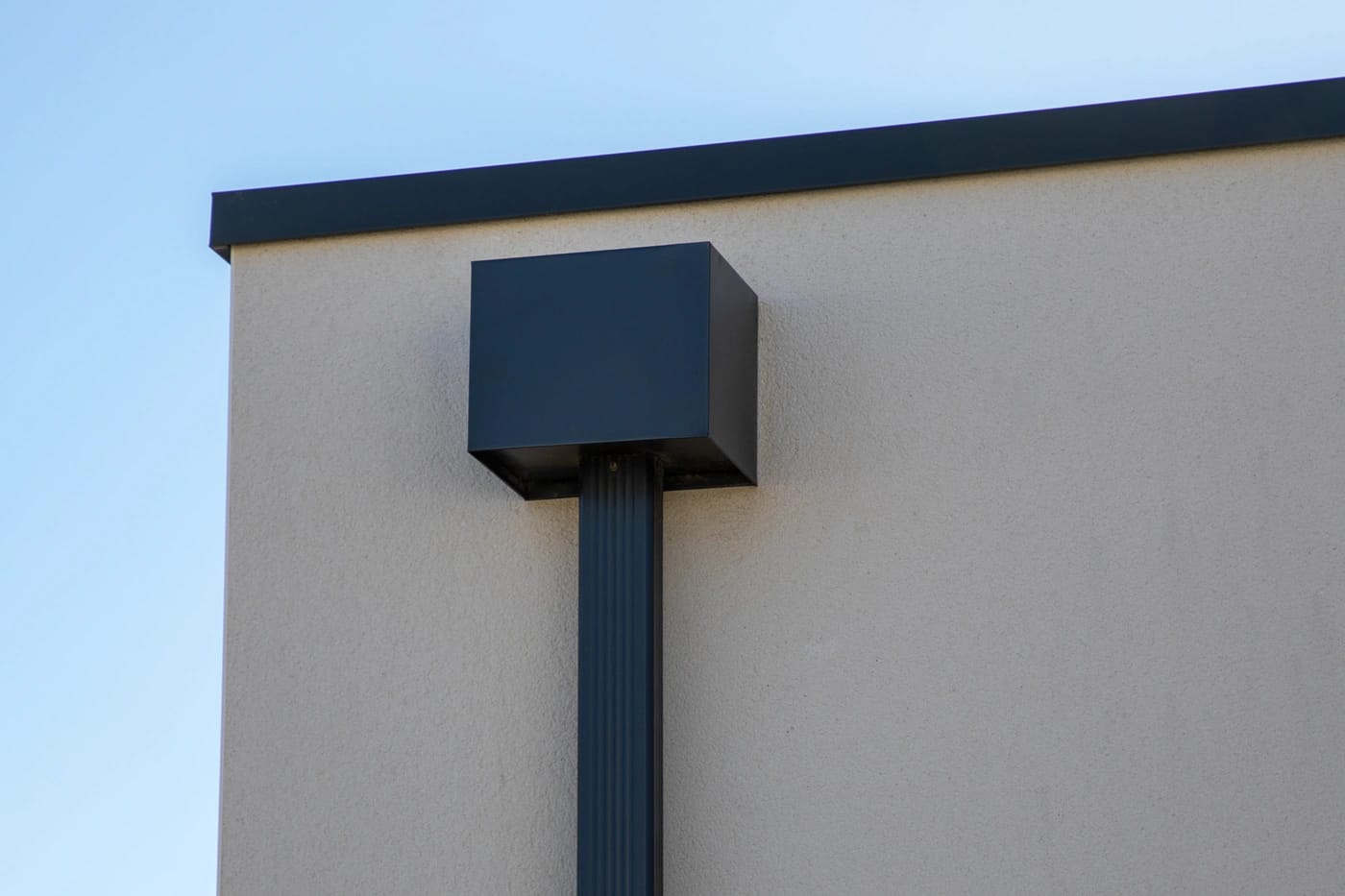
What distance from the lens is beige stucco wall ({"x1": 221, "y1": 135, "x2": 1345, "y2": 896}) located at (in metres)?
5.32

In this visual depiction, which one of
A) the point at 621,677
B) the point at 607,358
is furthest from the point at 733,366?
the point at 621,677

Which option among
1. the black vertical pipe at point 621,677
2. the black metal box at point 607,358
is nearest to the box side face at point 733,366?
the black metal box at point 607,358

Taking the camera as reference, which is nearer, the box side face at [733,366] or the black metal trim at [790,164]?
Result: the box side face at [733,366]

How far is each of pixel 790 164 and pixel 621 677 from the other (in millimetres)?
1735

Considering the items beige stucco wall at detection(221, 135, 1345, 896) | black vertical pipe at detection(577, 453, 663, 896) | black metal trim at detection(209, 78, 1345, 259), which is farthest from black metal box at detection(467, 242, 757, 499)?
black metal trim at detection(209, 78, 1345, 259)

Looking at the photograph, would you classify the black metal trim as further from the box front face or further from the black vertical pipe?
the black vertical pipe

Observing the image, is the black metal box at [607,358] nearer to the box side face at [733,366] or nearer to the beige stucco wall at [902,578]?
the box side face at [733,366]

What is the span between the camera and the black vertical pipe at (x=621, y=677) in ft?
17.7

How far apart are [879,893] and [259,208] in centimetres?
305

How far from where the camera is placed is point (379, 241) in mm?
6246

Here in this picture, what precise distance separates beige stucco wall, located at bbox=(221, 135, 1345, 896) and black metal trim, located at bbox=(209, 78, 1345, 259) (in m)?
0.07

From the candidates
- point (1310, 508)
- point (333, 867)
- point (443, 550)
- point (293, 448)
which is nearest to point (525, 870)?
point (333, 867)

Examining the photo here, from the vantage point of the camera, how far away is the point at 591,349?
5469 millimetres

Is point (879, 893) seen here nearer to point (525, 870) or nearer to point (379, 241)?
point (525, 870)
